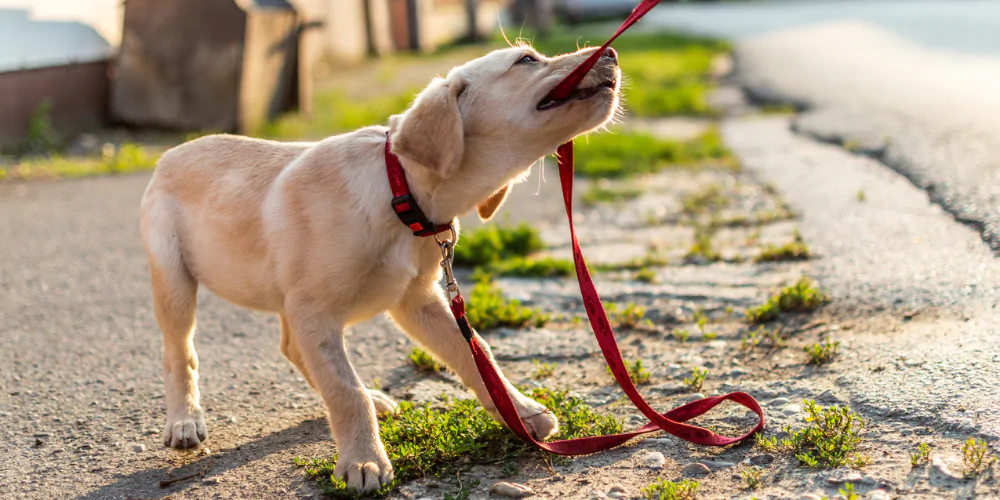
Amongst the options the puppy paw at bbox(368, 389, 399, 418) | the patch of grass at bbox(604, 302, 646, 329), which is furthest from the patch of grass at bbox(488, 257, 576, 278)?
the puppy paw at bbox(368, 389, 399, 418)

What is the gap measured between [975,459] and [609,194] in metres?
4.37

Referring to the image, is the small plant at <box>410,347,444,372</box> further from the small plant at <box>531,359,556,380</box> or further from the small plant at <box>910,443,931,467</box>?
the small plant at <box>910,443,931,467</box>

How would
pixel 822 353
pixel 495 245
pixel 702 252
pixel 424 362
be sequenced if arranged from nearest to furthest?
pixel 822 353 < pixel 424 362 < pixel 702 252 < pixel 495 245

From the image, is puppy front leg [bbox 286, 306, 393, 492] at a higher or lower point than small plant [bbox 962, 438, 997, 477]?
lower

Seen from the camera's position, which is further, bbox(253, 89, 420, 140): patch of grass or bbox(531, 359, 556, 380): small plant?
bbox(253, 89, 420, 140): patch of grass

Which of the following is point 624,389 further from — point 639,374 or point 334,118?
point 334,118

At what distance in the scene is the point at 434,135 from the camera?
2.88m

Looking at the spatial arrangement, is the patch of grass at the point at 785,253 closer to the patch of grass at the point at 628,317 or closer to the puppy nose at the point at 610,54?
the patch of grass at the point at 628,317

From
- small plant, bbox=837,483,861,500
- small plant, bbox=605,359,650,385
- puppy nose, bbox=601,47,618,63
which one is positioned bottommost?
small plant, bbox=605,359,650,385

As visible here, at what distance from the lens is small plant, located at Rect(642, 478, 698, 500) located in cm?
258

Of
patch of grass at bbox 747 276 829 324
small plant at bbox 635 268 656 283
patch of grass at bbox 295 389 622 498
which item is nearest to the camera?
patch of grass at bbox 295 389 622 498

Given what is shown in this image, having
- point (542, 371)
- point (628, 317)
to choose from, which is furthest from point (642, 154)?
point (542, 371)

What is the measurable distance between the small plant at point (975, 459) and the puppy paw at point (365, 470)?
160 cm

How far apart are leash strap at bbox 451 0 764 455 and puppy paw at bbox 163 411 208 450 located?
976 mm
